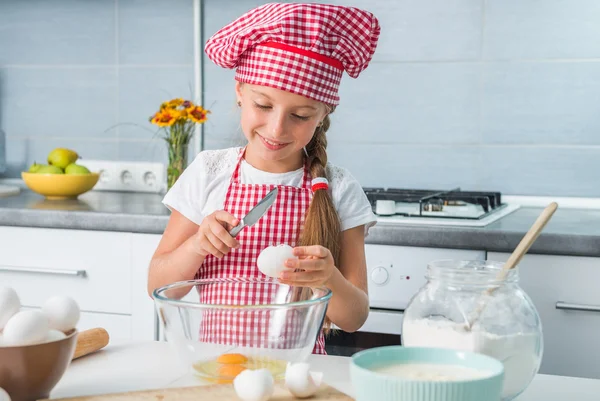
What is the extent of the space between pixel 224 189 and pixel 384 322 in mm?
529

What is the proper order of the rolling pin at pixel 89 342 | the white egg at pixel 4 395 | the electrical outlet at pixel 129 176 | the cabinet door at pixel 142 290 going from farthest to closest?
the electrical outlet at pixel 129 176 < the cabinet door at pixel 142 290 < the rolling pin at pixel 89 342 < the white egg at pixel 4 395

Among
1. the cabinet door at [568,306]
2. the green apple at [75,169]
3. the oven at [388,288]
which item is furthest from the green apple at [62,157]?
the cabinet door at [568,306]

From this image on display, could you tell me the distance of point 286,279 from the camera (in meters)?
0.97

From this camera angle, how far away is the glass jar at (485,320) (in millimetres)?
781

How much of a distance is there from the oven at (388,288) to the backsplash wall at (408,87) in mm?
561

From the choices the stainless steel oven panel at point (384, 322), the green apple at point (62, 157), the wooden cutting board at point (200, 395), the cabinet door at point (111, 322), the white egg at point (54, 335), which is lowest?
the cabinet door at point (111, 322)

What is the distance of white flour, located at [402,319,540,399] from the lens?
78cm

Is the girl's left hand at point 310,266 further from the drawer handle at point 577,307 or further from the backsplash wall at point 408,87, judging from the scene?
the backsplash wall at point 408,87

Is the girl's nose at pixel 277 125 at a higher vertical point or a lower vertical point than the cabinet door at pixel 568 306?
higher

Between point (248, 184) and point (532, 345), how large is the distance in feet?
2.60

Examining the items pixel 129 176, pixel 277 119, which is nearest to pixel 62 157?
pixel 129 176

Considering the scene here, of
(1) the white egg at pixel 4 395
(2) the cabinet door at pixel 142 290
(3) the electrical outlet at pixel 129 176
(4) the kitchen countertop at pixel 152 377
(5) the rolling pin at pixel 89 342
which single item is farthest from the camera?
(3) the electrical outlet at pixel 129 176

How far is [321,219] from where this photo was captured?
1401mm

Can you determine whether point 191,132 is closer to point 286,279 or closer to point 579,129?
point 579,129
